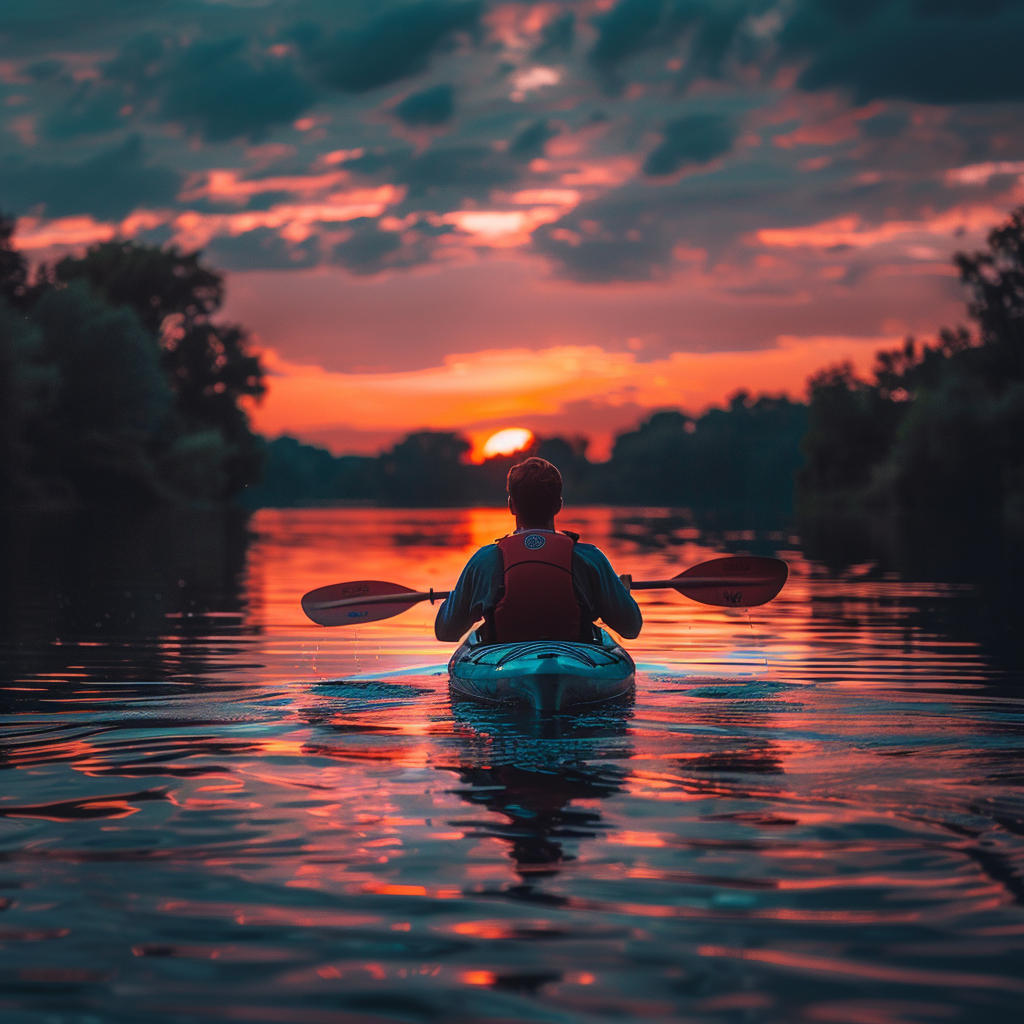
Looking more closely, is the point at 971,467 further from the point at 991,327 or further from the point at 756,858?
the point at 756,858

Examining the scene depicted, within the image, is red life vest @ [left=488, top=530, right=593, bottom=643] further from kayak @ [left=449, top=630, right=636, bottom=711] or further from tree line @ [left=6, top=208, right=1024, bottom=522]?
tree line @ [left=6, top=208, right=1024, bottom=522]

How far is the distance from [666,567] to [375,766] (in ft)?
57.3

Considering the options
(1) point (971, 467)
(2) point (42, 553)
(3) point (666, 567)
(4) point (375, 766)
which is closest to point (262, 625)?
(4) point (375, 766)

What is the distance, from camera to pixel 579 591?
294 inches

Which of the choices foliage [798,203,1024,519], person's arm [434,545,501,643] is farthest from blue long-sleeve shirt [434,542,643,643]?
foliage [798,203,1024,519]

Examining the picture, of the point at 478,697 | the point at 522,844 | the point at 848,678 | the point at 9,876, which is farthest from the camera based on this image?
the point at 848,678

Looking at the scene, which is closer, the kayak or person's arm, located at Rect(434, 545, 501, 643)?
the kayak

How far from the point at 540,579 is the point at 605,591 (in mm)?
440

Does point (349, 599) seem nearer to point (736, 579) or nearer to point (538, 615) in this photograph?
point (538, 615)

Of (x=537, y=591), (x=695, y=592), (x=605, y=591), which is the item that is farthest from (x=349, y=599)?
(x=605, y=591)

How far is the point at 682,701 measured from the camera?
787 cm

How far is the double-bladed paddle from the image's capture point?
31.7ft

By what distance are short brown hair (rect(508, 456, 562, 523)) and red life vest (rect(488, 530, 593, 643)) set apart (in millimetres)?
172

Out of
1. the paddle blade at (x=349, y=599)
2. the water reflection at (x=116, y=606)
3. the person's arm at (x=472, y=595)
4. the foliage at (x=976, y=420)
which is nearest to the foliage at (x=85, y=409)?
the water reflection at (x=116, y=606)
